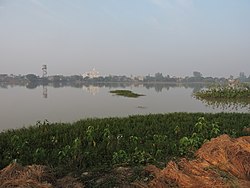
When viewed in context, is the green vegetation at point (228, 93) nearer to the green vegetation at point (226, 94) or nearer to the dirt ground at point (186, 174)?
the green vegetation at point (226, 94)

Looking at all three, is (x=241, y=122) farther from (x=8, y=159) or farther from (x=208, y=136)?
(x=8, y=159)

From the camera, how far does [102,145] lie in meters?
5.72

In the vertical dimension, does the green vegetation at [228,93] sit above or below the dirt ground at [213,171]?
below

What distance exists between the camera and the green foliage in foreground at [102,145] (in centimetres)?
488

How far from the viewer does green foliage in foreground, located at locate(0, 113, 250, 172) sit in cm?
488

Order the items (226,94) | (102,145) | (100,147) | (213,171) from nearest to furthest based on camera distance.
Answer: (213,171)
(100,147)
(102,145)
(226,94)

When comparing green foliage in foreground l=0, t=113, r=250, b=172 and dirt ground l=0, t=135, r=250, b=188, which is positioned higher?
dirt ground l=0, t=135, r=250, b=188

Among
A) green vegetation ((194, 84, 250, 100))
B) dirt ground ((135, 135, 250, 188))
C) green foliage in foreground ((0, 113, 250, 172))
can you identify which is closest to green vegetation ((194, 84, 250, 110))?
green vegetation ((194, 84, 250, 100))

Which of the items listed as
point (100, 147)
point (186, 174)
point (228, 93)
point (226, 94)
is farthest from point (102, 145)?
point (228, 93)

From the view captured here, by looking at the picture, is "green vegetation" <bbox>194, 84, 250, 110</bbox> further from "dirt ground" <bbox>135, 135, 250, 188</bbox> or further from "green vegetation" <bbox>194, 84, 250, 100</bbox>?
"dirt ground" <bbox>135, 135, 250, 188</bbox>

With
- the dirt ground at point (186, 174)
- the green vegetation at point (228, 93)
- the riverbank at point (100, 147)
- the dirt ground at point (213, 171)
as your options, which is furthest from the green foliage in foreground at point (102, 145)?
the green vegetation at point (228, 93)

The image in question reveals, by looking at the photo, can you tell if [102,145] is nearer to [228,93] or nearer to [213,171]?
[213,171]

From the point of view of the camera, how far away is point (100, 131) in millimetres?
7008

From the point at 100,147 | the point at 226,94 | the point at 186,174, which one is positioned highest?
the point at 186,174
